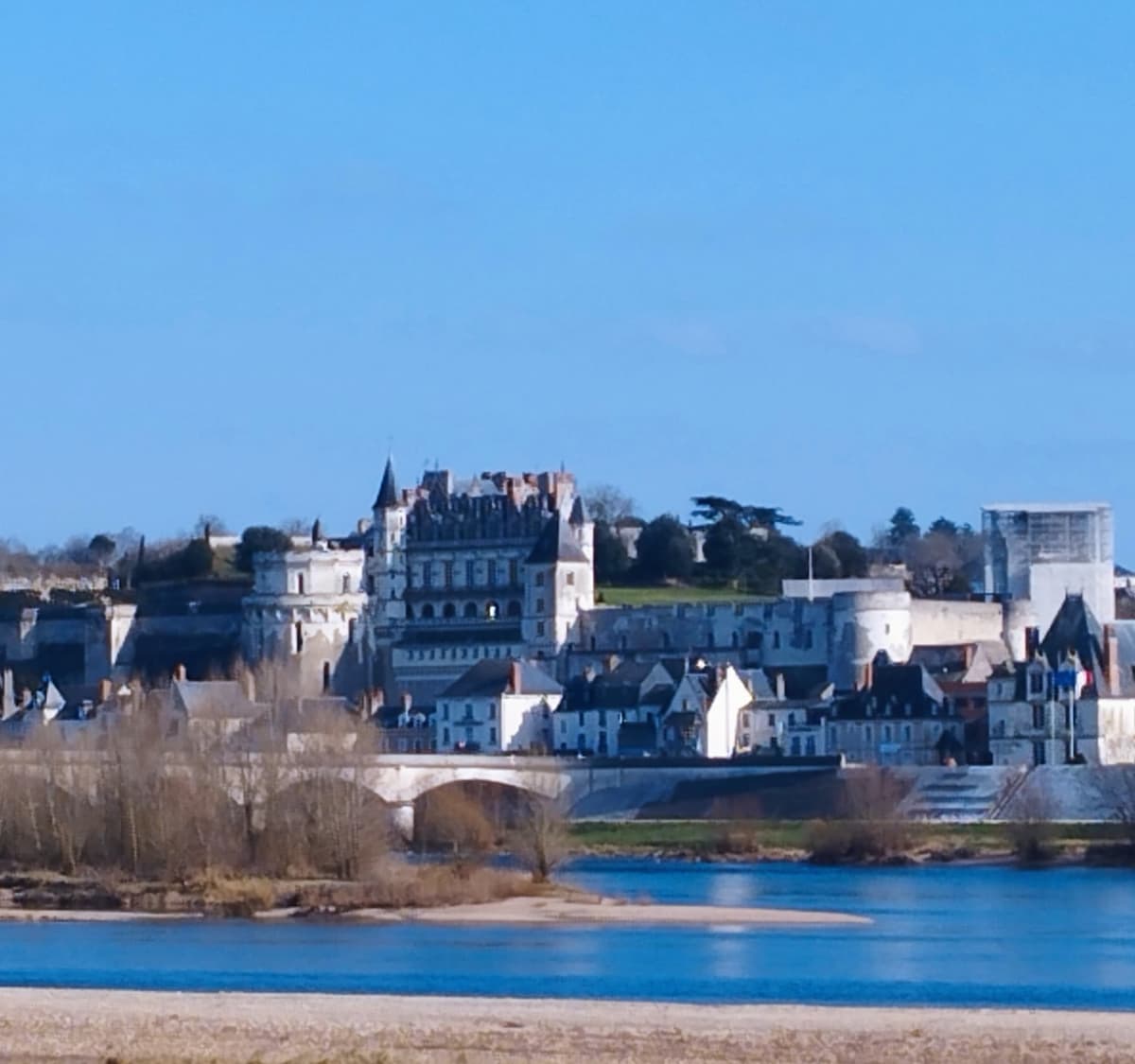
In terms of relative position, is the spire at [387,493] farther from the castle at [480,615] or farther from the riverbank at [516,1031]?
the riverbank at [516,1031]

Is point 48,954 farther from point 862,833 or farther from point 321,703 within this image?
point 321,703

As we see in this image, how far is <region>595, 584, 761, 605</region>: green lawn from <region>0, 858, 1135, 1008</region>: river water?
45434 mm

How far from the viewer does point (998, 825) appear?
58.6 metres

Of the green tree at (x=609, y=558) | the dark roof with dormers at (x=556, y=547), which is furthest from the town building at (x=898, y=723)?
the green tree at (x=609, y=558)

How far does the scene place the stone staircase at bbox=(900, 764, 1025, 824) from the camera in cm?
6034

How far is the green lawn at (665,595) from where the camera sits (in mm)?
89188

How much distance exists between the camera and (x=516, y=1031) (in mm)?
24859

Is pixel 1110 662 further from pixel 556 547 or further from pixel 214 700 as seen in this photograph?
pixel 556 547

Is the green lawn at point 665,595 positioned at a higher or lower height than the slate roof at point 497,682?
higher

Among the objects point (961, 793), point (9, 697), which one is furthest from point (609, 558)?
point (961, 793)

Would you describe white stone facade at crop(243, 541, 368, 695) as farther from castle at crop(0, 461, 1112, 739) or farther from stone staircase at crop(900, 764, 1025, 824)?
stone staircase at crop(900, 764, 1025, 824)

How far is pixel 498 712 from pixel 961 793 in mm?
13770

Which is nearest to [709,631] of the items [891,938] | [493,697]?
[493,697]

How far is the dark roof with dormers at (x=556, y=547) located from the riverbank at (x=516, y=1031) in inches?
2120
